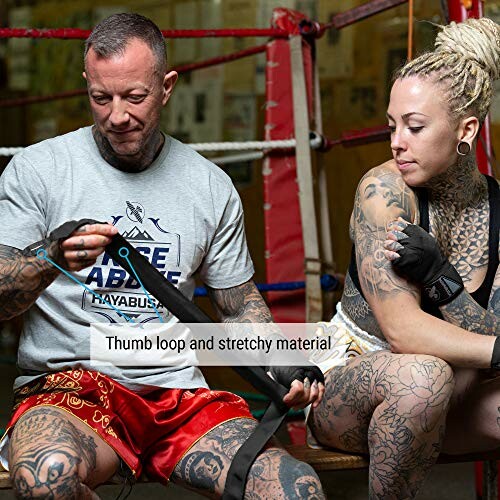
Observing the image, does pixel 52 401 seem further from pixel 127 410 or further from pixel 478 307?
pixel 478 307

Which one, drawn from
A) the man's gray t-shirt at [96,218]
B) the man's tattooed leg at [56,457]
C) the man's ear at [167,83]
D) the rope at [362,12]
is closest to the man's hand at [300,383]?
the man's gray t-shirt at [96,218]

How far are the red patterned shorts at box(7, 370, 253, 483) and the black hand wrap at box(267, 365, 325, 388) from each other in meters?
Result: 0.13

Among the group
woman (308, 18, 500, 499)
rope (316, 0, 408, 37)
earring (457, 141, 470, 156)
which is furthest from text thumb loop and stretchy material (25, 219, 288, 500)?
rope (316, 0, 408, 37)

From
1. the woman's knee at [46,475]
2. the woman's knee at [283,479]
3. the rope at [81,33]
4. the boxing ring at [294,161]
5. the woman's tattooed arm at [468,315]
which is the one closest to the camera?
the woman's knee at [46,475]

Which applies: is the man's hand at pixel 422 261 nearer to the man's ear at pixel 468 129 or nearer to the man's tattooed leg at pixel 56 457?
the man's ear at pixel 468 129

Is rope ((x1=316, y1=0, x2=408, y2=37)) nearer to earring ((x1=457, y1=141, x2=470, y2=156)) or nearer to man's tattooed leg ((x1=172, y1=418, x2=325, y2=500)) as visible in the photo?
earring ((x1=457, y1=141, x2=470, y2=156))

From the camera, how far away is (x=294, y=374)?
5.98ft

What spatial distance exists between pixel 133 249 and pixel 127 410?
34cm

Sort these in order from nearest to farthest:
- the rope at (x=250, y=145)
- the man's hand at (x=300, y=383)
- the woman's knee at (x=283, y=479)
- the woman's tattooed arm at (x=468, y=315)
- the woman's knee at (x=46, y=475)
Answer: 1. the woman's knee at (x=46, y=475)
2. the woman's knee at (x=283, y=479)
3. the man's hand at (x=300, y=383)
4. the woman's tattooed arm at (x=468, y=315)
5. the rope at (x=250, y=145)

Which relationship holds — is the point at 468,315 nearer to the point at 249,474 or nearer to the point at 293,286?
the point at 249,474

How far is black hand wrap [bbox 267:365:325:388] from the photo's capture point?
182 centimetres

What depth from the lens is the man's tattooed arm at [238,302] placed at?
1.98 m

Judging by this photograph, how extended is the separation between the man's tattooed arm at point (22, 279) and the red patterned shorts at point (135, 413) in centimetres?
19

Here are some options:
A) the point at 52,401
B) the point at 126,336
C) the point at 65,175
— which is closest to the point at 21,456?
the point at 52,401
